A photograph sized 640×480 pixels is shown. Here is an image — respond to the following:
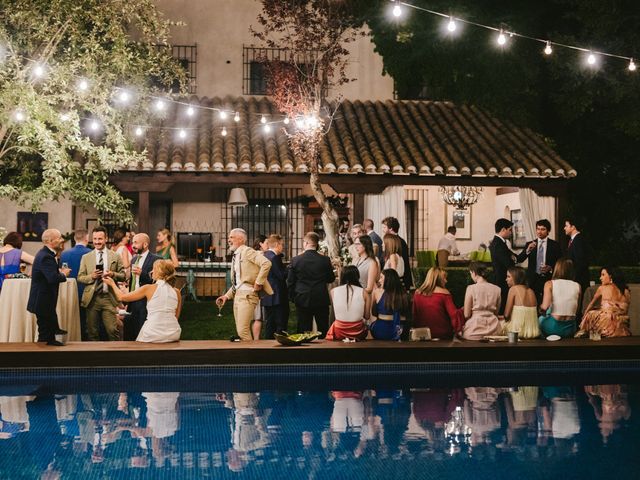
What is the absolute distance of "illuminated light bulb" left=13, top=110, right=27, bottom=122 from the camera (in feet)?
37.5

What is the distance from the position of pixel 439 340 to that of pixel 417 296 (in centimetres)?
60

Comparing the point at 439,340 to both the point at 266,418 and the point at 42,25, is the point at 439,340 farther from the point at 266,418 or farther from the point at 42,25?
the point at 42,25

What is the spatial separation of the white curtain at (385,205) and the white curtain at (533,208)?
7.97 feet

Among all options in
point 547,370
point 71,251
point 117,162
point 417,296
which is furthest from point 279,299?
point 117,162

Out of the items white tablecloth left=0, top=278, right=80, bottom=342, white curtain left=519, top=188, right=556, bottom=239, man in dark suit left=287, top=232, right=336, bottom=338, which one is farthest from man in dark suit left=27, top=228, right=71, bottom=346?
white curtain left=519, top=188, right=556, bottom=239

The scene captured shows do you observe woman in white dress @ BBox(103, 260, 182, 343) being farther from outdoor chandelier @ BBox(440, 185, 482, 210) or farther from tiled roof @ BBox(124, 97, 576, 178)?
outdoor chandelier @ BBox(440, 185, 482, 210)

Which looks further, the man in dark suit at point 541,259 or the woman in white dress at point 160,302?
the man in dark suit at point 541,259

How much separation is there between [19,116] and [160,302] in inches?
165

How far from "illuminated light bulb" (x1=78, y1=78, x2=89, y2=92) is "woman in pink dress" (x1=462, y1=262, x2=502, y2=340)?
612cm

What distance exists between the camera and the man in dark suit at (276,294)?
33.0 feet

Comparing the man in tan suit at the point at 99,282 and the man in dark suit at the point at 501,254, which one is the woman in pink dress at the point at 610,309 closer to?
the man in dark suit at the point at 501,254

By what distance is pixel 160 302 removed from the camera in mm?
8859

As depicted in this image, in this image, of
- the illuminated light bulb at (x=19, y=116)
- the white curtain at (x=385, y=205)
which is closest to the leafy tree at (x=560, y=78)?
the white curtain at (x=385, y=205)

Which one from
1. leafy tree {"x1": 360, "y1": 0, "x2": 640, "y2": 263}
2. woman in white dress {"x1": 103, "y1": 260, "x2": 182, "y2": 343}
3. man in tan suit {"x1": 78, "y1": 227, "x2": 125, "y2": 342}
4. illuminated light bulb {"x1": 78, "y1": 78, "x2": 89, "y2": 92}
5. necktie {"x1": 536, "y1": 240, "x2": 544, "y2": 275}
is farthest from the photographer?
leafy tree {"x1": 360, "y1": 0, "x2": 640, "y2": 263}
